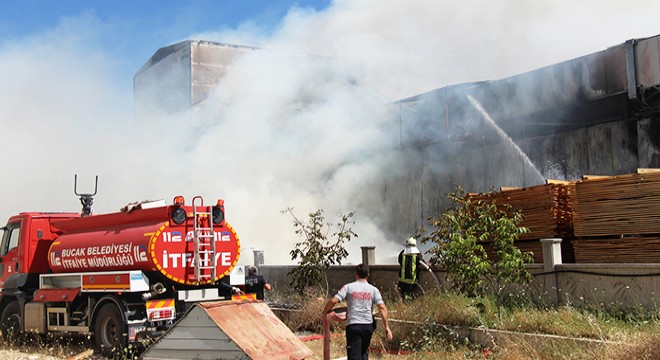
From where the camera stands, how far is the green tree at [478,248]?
957cm

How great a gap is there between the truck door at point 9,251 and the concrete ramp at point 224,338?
6.11m

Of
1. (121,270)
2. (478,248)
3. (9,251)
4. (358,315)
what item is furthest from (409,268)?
(9,251)

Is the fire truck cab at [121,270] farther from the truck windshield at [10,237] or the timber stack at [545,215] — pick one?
the timber stack at [545,215]

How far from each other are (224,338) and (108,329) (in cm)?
418

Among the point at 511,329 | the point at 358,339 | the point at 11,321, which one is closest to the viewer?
the point at 358,339

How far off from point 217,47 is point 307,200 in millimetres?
7245

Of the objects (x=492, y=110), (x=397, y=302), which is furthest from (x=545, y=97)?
(x=397, y=302)

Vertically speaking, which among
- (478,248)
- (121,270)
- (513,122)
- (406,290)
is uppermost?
(513,122)

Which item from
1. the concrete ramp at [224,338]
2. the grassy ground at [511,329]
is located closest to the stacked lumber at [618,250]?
the grassy ground at [511,329]

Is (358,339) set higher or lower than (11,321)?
higher

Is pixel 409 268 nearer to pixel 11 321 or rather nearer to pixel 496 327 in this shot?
pixel 496 327

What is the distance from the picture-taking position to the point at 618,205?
1006 cm

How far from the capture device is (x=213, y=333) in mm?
7273

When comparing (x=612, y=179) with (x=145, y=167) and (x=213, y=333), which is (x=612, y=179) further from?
(x=145, y=167)
